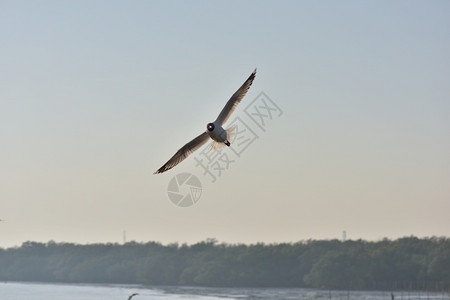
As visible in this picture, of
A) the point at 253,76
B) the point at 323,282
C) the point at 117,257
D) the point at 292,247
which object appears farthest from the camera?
the point at 117,257

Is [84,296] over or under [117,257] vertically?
under

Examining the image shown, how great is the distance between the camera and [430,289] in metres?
122

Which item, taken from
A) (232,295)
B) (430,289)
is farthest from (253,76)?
(430,289)

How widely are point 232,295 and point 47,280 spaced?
3114 inches

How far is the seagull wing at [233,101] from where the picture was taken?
22.4m

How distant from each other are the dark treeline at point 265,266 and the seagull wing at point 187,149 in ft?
336

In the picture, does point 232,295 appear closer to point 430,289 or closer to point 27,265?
point 430,289

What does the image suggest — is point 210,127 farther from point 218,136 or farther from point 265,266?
point 265,266

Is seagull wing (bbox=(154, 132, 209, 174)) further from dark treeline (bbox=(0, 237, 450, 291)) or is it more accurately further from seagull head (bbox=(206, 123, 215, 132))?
dark treeline (bbox=(0, 237, 450, 291))

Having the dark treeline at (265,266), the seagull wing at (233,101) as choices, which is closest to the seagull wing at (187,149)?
the seagull wing at (233,101)

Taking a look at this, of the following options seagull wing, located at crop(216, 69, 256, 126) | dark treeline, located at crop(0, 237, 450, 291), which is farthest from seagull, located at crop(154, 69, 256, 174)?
dark treeline, located at crop(0, 237, 450, 291)

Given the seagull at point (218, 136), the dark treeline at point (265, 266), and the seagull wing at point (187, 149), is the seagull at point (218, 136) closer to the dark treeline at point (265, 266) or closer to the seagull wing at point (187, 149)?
the seagull wing at point (187, 149)

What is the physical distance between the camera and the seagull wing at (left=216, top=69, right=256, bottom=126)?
73.6 ft

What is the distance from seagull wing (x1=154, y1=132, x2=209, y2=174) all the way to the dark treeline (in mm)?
102409
